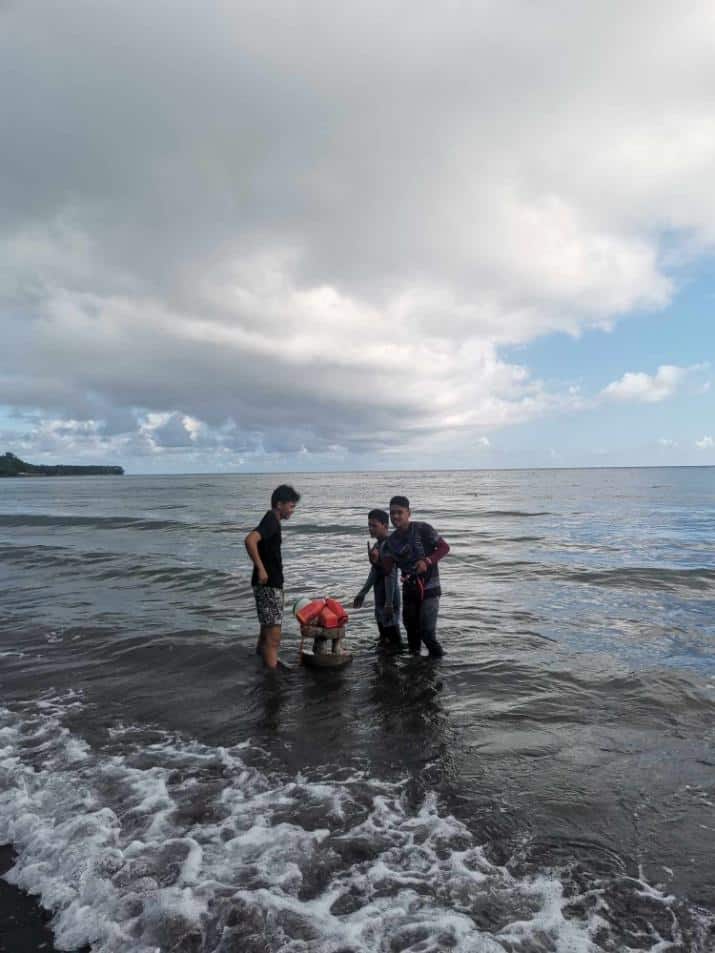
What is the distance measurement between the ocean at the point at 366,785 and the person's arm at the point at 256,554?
1.75 metres

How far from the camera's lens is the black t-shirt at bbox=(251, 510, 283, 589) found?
822 centimetres

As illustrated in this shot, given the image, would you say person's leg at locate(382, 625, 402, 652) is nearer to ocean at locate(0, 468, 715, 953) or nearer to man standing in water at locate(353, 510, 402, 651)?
man standing in water at locate(353, 510, 402, 651)

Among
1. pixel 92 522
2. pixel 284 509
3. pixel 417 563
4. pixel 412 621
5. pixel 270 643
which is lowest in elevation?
pixel 92 522

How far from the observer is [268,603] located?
857 cm

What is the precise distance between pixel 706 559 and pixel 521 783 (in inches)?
762

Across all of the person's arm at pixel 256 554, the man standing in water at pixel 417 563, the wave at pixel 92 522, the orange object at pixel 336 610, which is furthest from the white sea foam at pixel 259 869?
the wave at pixel 92 522

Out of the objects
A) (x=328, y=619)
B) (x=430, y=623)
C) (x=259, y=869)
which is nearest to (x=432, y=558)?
(x=430, y=623)

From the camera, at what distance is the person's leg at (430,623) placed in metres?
9.20

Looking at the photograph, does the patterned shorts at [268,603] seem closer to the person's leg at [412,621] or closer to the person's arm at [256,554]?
the person's arm at [256,554]

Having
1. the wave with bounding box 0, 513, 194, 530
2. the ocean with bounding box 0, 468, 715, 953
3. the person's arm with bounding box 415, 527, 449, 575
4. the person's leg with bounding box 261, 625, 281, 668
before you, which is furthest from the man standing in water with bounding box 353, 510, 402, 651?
the wave with bounding box 0, 513, 194, 530

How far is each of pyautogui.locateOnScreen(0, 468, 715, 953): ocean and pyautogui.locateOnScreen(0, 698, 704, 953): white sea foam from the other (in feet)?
0.06

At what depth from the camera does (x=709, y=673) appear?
9.02 meters

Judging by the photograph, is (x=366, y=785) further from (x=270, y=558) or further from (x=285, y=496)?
(x=285, y=496)

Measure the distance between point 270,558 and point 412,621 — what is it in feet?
9.22
